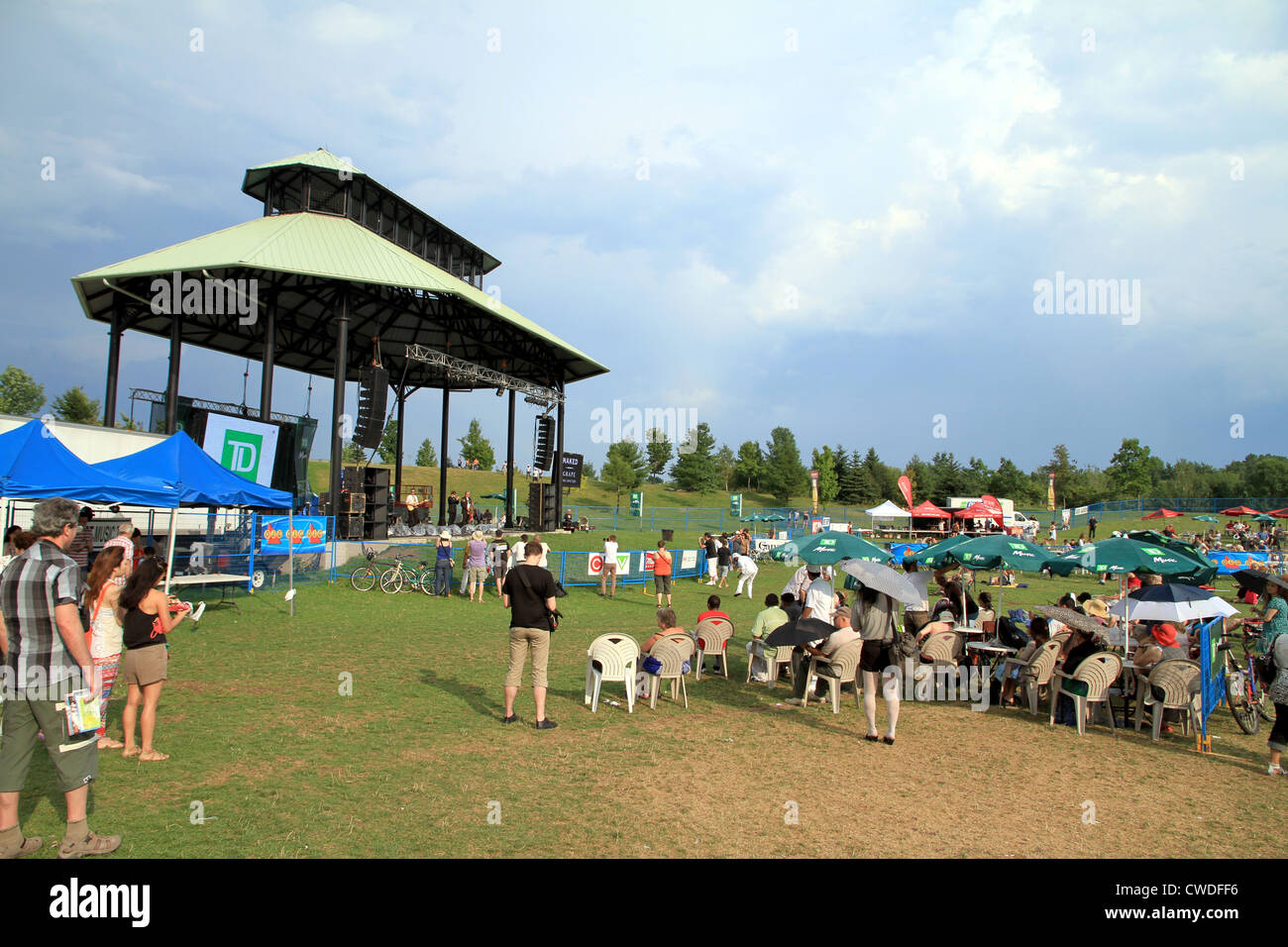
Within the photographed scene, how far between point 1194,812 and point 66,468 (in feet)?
44.1

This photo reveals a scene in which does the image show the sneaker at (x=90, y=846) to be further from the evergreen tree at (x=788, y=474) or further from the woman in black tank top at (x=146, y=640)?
the evergreen tree at (x=788, y=474)

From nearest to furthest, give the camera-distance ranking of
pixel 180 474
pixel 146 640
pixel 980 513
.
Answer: pixel 146 640 < pixel 180 474 < pixel 980 513

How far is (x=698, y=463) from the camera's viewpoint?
74625mm

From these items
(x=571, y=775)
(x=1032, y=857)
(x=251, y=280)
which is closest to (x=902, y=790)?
(x=1032, y=857)

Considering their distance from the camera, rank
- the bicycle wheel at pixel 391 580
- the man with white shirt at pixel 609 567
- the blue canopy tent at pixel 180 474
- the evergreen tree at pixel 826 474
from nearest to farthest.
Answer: the blue canopy tent at pixel 180 474 < the bicycle wheel at pixel 391 580 < the man with white shirt at pixel 609 567 < the evergreen tree at pixel 826 474

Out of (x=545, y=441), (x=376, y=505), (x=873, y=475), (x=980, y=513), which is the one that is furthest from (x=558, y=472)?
(x=873, y=475)

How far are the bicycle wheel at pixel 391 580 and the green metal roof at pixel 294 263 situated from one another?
11166 millimetres

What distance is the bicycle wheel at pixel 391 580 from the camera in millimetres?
17250

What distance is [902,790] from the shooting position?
5637 millimetres

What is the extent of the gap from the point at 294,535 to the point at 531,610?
1205cm

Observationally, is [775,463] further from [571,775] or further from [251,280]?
[571,775]

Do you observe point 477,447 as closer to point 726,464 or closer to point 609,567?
point 726,464

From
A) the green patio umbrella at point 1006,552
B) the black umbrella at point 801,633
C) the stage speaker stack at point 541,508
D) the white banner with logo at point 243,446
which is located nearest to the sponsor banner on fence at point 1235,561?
the green patio umbrella at point 1006,552

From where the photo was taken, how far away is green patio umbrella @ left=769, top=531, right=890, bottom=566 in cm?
914
